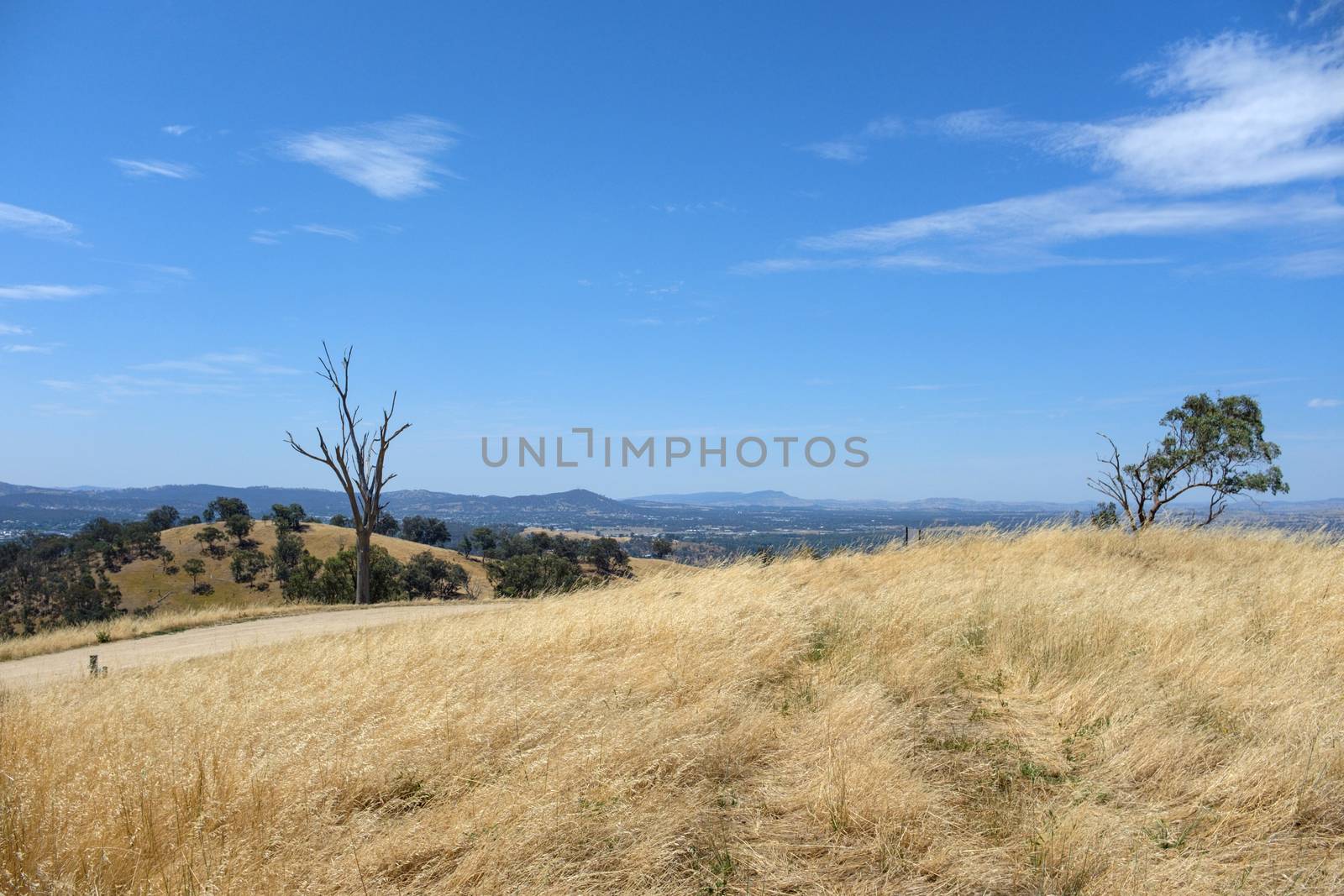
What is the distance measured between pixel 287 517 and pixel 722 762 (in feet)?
286

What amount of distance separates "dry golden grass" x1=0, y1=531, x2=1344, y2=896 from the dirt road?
295cm

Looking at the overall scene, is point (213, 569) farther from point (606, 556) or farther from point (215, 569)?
point (606, 556)

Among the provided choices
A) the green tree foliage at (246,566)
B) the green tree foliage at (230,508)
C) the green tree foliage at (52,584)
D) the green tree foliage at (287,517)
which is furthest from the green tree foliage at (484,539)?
the green tree foliage at (52,584)

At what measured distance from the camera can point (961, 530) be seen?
54.7ft

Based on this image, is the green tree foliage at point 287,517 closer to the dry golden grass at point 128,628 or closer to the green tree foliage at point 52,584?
the green tree foliage at point 52,584

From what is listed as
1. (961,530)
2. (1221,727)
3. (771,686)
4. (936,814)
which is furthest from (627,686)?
(961,530)

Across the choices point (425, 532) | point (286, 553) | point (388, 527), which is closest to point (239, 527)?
point (286, 553)

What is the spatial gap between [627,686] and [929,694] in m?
2.70

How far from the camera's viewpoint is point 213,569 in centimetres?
7131

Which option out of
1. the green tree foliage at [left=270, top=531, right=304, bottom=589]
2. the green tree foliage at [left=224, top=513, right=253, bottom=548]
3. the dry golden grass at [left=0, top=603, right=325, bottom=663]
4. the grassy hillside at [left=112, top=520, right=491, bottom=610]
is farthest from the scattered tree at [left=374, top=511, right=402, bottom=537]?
the dry golden grass at [left=0, top=603, right=325, bottom=663]

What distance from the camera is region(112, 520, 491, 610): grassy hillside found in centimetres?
6344

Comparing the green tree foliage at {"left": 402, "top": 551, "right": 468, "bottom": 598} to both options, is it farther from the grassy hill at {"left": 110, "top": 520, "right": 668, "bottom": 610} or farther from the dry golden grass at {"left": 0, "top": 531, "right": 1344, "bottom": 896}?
the dry golden grass at {"left": 0, "top": 531, "right": 1344, "bottom": 896}

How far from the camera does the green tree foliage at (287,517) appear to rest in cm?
7919

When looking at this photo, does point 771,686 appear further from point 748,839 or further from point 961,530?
point 961,530
